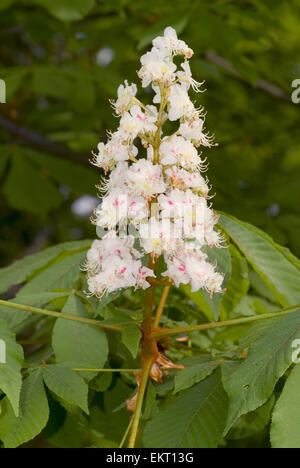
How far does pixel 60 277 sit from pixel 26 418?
390 millimetres

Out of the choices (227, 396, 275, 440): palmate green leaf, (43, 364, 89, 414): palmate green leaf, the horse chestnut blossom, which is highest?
the horse chestnut blossom

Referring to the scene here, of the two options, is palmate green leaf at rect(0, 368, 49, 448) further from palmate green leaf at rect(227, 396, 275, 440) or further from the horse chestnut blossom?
palmate green leaf at rect(227, 396, 275, 440)

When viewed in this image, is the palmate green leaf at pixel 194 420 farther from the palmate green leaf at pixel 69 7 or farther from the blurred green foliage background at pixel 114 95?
the palmate green leaf at pixel 69 7

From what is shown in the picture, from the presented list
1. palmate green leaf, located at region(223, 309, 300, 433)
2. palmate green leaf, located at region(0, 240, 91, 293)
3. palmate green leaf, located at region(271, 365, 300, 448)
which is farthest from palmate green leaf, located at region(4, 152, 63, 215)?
palmate green leaf, located at region(271, 365, 300, 448)

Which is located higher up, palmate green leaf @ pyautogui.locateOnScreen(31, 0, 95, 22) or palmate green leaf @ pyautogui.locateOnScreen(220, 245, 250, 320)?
palmate green leaf @ pyautogui.locateOnScreen(31, 0, 95, 22)

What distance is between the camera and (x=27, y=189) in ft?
10.7

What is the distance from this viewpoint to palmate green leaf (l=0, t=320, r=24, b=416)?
982mm

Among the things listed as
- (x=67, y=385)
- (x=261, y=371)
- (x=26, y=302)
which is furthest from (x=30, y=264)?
(x=261, y=371)

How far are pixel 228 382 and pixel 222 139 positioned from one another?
2.59 metres

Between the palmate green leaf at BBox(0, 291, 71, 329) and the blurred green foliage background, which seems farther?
the blurred green foliage background

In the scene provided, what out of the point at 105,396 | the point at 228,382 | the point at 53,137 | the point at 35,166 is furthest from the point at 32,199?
the point at 228,382

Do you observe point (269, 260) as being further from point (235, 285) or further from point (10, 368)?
point (10, 368)

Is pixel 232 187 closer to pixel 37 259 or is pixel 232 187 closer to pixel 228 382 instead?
pixel 37 259

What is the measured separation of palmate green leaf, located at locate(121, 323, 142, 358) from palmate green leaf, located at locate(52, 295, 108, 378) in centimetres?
11
